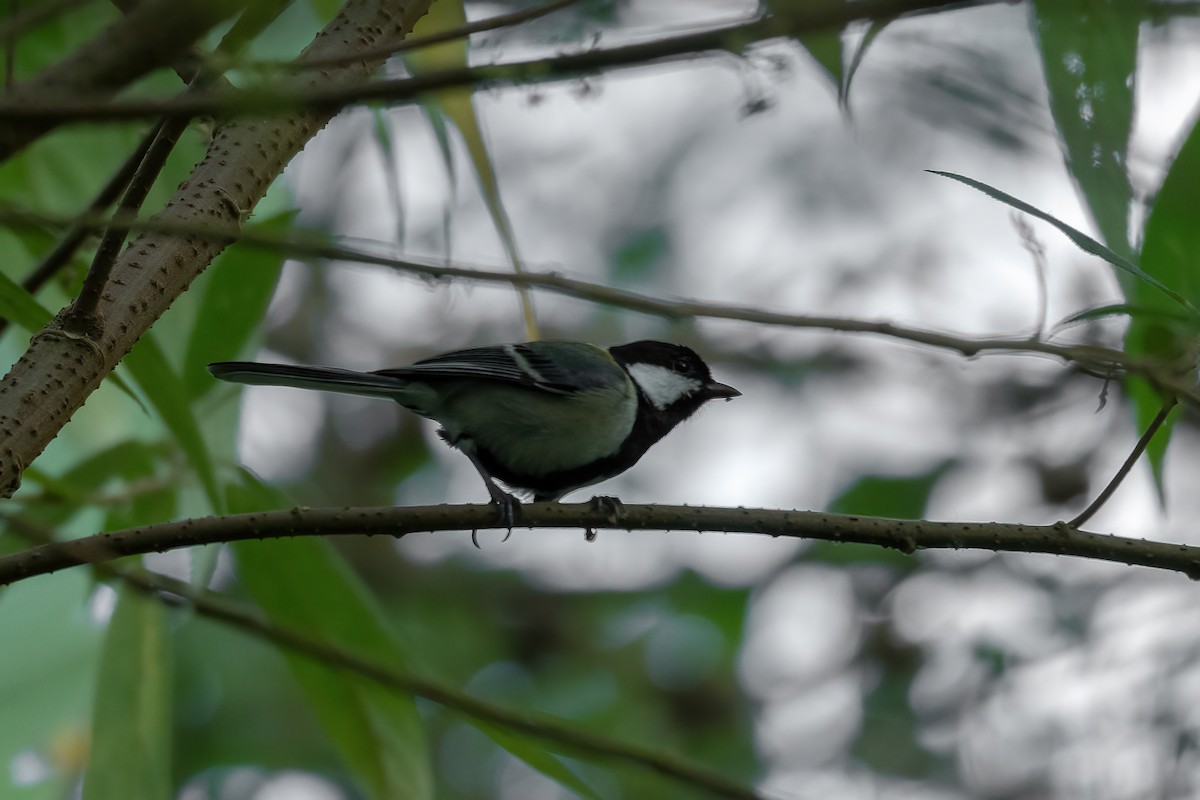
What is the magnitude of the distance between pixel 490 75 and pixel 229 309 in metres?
1.97

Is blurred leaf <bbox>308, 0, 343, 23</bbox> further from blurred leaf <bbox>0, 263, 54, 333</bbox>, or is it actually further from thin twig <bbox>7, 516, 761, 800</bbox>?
thin twig <bbox>7, 516, 761, 800</bbox>

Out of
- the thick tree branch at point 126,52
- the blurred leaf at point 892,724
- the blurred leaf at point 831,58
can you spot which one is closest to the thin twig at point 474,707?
the thick tree branch at point 126,52

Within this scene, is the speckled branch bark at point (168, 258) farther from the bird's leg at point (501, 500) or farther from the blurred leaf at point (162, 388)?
the bird's leg at point (501, 500)

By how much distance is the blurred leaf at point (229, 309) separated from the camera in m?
2.62

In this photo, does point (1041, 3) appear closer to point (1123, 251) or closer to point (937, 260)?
point (1123, 251)

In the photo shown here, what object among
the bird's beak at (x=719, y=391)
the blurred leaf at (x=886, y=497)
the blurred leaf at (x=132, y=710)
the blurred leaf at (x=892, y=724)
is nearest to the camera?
the blurred leaf at (x=132, y=710)

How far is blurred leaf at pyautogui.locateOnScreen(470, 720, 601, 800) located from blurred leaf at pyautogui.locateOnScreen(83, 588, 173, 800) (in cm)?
73

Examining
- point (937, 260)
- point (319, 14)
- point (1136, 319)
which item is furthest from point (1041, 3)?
point (937, 260)

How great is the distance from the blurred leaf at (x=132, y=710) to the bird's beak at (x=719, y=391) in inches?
94.3

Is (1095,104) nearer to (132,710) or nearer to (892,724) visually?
(132,710)

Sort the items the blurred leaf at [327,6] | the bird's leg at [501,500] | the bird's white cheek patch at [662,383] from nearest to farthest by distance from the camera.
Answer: the bird's leg at [501,500] < the blurred leaf at [327,6] < the bird's white cheek patch at [662,383]

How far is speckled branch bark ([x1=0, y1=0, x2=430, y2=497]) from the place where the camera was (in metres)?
1.60

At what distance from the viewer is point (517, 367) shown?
12.7 feet

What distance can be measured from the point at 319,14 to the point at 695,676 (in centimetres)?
483
